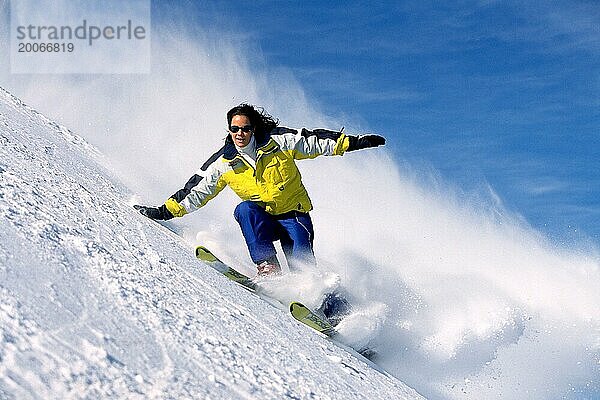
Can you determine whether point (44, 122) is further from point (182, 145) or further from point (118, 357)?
point (182, 145)

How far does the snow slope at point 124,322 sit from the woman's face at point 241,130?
0.97 m

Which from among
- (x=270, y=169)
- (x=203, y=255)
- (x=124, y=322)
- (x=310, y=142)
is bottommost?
(x=124, y=322)

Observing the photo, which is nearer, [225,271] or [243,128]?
[225,271]

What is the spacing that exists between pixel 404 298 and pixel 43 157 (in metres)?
3.33

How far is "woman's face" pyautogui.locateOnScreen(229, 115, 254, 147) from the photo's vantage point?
5.16 metres

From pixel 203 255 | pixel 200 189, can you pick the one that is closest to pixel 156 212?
pixel 200 189

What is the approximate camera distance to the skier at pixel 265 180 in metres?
5.25

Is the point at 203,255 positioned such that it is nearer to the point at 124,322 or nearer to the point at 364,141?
the point at 364,141

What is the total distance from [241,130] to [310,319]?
5.20ft

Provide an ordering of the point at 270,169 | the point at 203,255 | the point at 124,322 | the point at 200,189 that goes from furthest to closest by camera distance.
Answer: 1. the point at 200,189
2. the point at 270,169
3. the point at 203,255
4. the point at 124,322

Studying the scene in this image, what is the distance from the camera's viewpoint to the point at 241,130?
516cm

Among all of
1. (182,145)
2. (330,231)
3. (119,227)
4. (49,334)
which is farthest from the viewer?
(182,145)

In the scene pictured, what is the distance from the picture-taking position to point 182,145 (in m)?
16.1

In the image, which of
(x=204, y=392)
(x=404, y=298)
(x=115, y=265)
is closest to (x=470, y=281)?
(x=404, y=298)
